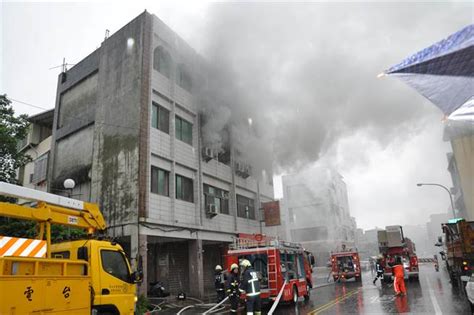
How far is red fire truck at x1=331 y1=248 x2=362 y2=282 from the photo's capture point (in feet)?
88.0

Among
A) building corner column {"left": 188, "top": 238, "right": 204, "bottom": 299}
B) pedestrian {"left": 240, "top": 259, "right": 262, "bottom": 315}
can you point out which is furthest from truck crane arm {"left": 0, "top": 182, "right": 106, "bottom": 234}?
building corner column {"left": 188, "top": 238, "right": 204, "bottom": 299}

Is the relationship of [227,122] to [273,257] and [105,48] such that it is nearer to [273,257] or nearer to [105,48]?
[105,48]

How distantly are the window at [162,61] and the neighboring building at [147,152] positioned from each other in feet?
0.17

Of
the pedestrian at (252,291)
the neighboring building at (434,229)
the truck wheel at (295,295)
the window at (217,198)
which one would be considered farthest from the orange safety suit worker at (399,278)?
the neighboring building at (434,229)

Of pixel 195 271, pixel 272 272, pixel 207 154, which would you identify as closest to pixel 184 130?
pixel 207 154

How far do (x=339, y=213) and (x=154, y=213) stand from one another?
36.2 meters

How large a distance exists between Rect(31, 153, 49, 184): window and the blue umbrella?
22.5 m

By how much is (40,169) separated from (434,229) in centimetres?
9721

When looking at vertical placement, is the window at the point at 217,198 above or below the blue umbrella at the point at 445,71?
above

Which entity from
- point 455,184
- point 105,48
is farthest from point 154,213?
point 455,184

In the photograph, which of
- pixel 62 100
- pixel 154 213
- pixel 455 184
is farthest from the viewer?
pixel 455 184

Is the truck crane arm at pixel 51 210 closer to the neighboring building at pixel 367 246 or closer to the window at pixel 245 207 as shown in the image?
the window at pixel 245 207

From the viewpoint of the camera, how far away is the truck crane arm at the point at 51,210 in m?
6.37

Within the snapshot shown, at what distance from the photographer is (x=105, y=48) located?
2091 centimetres
